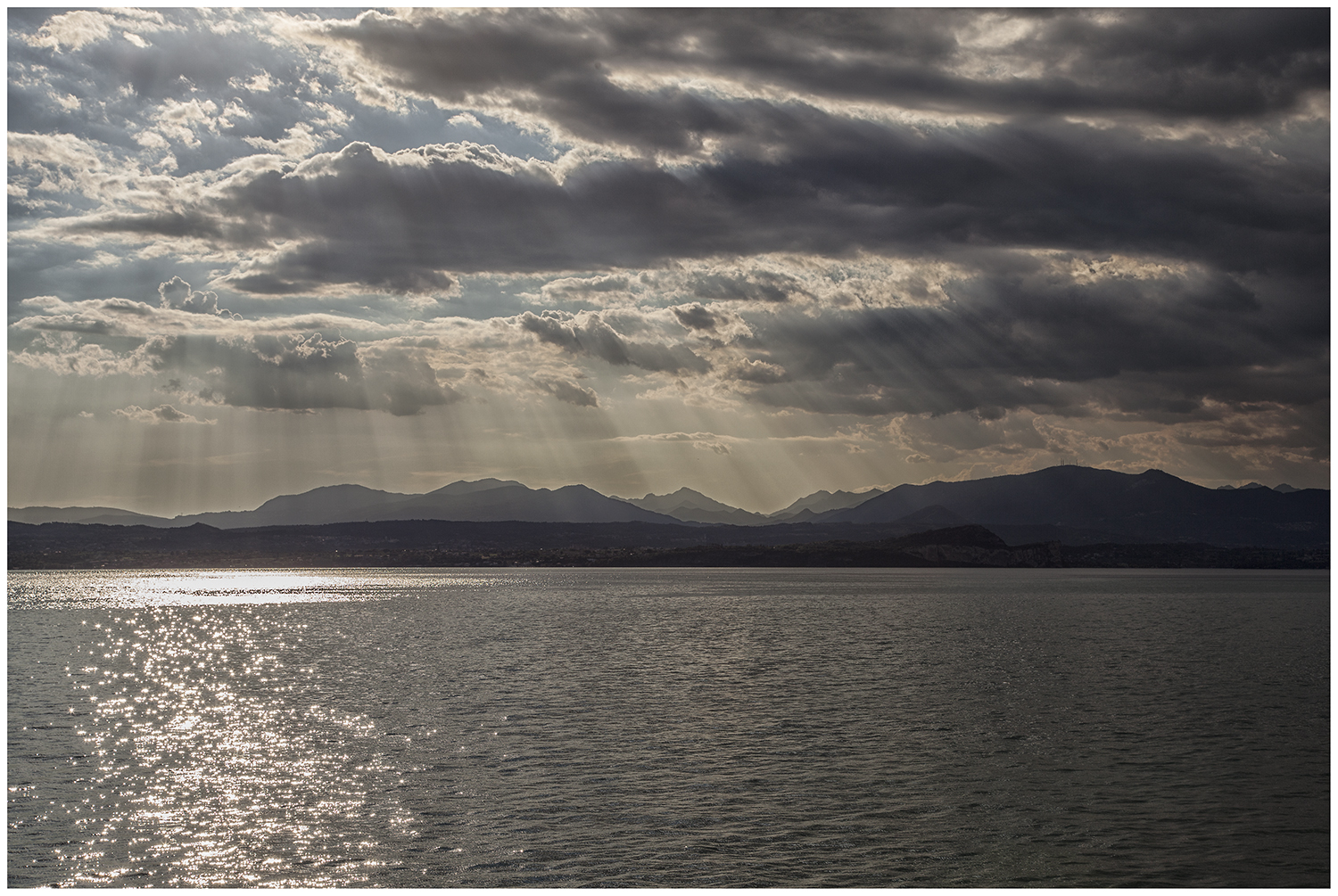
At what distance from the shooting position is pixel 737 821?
36844 millimetres

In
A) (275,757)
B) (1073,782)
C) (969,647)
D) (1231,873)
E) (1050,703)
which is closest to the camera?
(1231,873)

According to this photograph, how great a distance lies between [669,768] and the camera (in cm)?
4462

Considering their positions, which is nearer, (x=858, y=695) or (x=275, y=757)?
(x=275, y=757)

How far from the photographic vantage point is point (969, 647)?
101562 mm

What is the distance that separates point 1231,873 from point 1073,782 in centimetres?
1064

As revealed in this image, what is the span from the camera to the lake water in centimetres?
3284

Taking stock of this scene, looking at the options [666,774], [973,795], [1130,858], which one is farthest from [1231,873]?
[666,774]

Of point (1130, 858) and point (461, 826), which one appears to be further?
point (461, 826)

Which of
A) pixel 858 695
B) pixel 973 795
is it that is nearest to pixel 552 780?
pixel 973 795

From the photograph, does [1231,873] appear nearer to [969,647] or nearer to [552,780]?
[552,780]

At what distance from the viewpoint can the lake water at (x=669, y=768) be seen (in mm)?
32844

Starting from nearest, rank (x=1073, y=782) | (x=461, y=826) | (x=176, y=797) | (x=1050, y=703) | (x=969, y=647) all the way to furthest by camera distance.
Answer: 1. (x=461, y=826)
2. (x=176, y=797)
3. (x=1073, y=782)
4. (x=1050, y=703)
5. (x=969, y=647)

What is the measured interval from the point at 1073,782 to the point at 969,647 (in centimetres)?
6030

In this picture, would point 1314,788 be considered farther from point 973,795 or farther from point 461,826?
point 461,826
